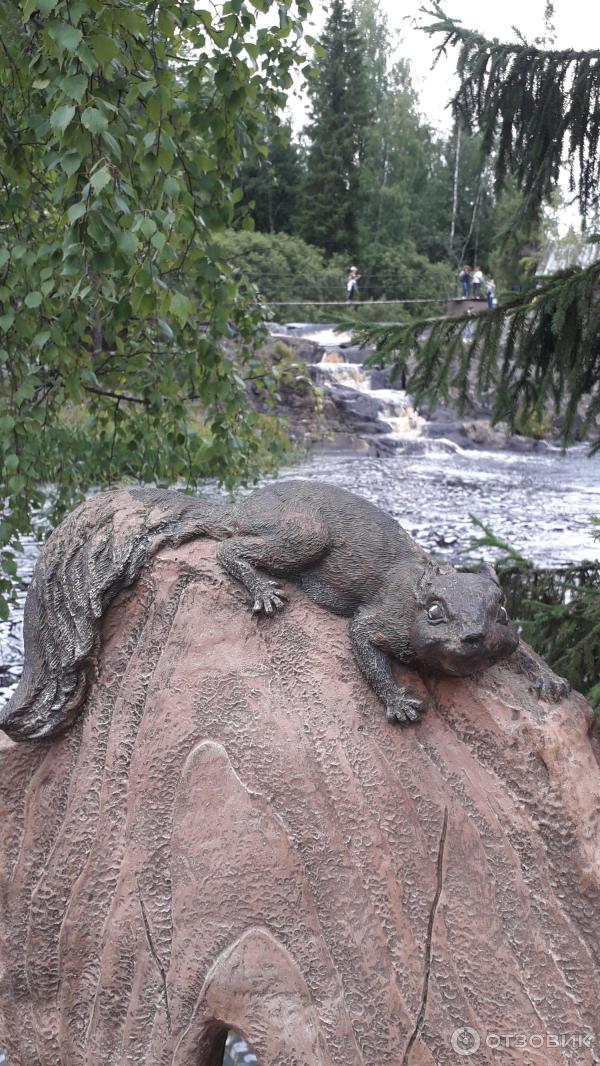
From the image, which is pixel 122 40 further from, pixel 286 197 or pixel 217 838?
pixel 286 197

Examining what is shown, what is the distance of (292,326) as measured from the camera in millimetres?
16516

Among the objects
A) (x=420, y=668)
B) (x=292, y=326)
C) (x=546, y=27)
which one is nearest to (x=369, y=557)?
(x=420, y=668)

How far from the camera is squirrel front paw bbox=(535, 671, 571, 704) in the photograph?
1.78m

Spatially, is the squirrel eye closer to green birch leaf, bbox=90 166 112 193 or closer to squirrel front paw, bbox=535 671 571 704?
squirrel front paw, bbox=535 671 571 704

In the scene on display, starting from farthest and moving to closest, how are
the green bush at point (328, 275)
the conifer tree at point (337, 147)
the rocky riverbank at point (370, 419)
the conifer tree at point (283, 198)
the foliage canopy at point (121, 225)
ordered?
the conifer tree at point (283, 198) < the conifer tree at point (337, 147) < the green bush at point (328, 275) < the rocky riverbank at point (370, 419) < the foliage canopy at point (121, 225)

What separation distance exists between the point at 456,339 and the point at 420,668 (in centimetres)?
196

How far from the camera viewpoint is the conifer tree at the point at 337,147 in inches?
870

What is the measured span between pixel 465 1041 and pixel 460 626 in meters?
0.71

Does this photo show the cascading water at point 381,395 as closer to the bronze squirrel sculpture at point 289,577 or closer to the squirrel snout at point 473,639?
the bronze squirrel sculpture at point 289,577

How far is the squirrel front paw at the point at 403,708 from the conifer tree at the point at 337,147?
22.8 meters

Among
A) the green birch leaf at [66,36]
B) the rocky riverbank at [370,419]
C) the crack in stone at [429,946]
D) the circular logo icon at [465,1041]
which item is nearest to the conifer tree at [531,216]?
the green birch leaf at [66,36]

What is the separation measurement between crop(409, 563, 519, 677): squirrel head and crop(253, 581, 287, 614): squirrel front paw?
0.28 m

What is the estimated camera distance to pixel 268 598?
182cm

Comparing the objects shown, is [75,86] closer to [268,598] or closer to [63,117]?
[63,117]
